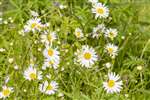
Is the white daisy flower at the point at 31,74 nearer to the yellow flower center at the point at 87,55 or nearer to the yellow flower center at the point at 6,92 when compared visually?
the yellow flower center at the point at 6,92

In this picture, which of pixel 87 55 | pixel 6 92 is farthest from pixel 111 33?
pixel 6 92

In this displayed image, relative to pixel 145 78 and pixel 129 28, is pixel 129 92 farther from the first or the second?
pixel 129 28

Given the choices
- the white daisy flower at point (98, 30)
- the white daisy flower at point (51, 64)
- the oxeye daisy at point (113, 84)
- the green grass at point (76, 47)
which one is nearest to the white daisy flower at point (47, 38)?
the green grass at point (76, 47)

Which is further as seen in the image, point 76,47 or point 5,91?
point 76,47

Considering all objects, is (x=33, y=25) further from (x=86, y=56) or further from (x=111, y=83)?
(x=111, y=83)

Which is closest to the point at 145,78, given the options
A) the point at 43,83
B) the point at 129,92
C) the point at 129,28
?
the point at 129,92

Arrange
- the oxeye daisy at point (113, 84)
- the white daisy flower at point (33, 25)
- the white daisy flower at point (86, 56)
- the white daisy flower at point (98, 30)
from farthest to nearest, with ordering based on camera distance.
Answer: the white daisy flower at point (98, 30)
the white daisy flower at point (33, 25)
the white daisy flower at point (86, 56)
the oxeye daisy at point (113, 84)
